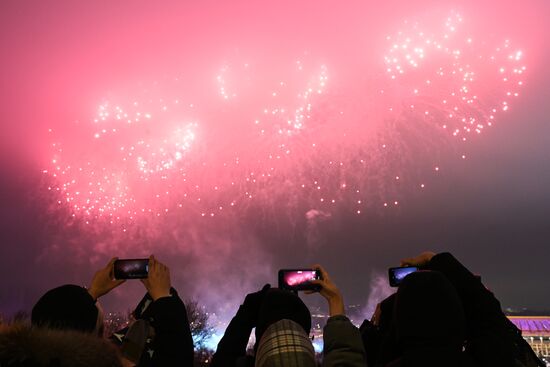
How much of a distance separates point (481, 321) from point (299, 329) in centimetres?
150

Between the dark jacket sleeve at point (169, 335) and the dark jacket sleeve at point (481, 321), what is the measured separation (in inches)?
80.2

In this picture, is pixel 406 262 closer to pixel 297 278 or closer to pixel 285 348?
pixel 297 278

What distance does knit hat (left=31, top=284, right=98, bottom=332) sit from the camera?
2873 millimetres

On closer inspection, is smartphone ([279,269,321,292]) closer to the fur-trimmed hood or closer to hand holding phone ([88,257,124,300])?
hand holding phone ([88,257,124,300])

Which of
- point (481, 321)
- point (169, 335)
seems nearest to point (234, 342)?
point (169, 335)

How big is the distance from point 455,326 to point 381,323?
40.0 inches

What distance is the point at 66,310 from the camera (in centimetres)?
289

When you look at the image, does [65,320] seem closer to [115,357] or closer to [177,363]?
[177,363]

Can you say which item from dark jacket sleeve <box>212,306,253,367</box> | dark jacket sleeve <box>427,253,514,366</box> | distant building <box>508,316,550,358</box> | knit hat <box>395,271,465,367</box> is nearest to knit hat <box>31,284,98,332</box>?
dark jacket sleeve <box>212,306,253,367</box>

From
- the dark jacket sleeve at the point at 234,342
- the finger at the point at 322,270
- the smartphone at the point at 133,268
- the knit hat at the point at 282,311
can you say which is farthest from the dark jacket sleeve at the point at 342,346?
the smartphone at the point at 133,268

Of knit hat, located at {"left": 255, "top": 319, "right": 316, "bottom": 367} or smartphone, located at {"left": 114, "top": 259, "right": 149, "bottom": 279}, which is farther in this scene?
smartphone, located at {"left": 114, "top": 259, "right": 149, "bottom": 279}

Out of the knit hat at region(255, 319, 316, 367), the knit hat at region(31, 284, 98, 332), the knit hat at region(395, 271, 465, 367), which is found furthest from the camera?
the knit hat at region(31, 284, 98, 332)

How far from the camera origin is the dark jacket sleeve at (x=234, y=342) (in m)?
2.61

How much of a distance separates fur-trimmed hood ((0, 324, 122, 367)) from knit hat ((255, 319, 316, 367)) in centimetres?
79
